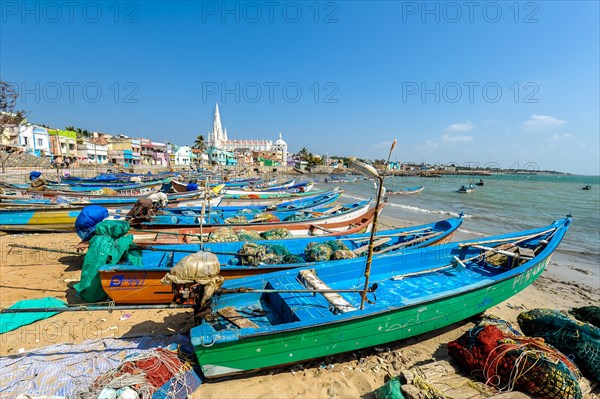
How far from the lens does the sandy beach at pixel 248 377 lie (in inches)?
171

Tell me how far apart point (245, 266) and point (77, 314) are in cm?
378

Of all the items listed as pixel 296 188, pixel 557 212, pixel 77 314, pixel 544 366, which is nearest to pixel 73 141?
pixel 296 188

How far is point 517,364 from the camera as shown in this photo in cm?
415

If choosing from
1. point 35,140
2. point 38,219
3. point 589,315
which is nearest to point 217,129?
point 35,140

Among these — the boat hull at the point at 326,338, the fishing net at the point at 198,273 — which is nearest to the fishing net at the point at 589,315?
the boat hull at the point at 326,338

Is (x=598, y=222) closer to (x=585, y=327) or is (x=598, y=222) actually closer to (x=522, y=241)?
(x=522, y=241)

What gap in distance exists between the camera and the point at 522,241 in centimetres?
841

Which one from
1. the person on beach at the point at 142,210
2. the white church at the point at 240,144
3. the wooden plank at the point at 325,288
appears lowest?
the wooden plank at the point at 325,288

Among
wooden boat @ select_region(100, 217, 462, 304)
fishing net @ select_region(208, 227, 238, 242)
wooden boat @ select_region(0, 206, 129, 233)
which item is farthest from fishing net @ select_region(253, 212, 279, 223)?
wooden boat @ select_region(0, 206, 129, 233)

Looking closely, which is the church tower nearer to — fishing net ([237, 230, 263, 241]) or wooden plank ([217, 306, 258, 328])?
fishing net ([237, 230, 263, 241])

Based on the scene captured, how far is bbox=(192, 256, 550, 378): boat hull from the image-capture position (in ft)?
12.7

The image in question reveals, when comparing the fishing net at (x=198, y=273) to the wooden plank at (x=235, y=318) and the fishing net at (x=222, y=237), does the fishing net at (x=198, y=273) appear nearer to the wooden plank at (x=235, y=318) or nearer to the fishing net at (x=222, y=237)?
the wooden plank at (x=235, y=318)

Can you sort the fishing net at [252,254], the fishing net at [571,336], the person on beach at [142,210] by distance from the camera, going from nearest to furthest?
the fishing net at [571,336]
the fishing net at [252,254]
the person on beach at [142,210]

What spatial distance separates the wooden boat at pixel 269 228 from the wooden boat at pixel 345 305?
306cm
